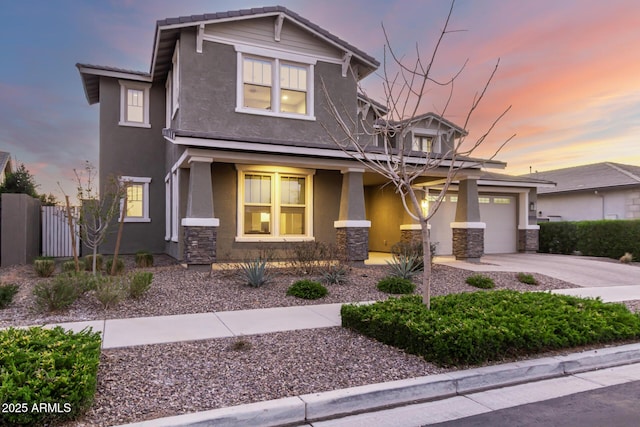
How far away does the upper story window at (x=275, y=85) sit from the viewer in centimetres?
1316

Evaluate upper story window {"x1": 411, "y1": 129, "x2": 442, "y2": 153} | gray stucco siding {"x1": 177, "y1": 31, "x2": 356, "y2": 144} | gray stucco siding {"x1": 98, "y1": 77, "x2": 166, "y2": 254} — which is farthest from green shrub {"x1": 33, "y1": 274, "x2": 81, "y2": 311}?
upper story window {"x1": 411, "y1": 129, "x2": 442, "y2": 153}

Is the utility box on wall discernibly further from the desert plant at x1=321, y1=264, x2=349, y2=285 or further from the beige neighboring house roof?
the beige neighboring house roof

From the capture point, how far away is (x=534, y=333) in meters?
5.78

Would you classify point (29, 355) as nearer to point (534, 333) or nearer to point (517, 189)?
point (534, 333)

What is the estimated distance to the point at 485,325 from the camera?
5789 millimetres

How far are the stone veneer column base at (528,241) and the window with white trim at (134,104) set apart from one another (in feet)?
54.8

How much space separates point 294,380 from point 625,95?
1662 centimetres

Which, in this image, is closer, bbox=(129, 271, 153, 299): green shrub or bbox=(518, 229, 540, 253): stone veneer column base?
bbox=(129, 271, 153, 299): green shrub

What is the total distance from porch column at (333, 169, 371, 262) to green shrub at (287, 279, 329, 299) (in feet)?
11.7

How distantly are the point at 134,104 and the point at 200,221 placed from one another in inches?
306

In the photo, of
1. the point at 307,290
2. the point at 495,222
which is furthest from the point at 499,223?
the point at 307,290

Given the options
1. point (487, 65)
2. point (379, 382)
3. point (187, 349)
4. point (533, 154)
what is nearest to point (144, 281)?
point (187, 349)

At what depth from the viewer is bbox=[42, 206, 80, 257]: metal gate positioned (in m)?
16.1

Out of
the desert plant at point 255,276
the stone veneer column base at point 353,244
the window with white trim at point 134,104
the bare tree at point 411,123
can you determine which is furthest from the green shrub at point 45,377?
the window with white trim at point 134,104
